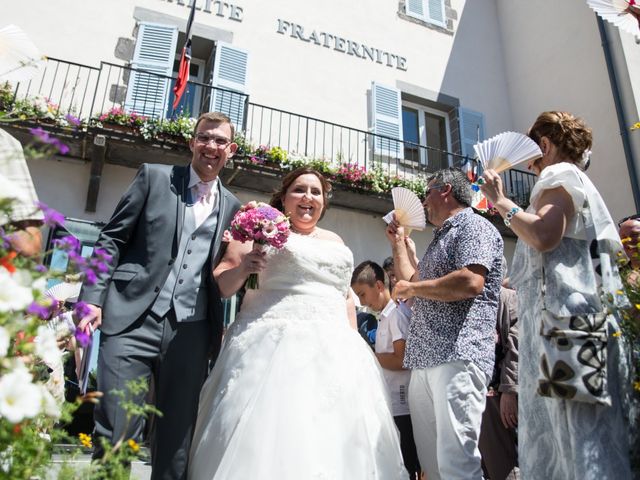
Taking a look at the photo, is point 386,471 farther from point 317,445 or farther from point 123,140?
point 123,140

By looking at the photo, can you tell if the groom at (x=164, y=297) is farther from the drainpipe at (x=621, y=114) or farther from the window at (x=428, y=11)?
the window at (x=428, y=11)

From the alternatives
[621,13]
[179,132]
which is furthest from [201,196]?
[179,132]

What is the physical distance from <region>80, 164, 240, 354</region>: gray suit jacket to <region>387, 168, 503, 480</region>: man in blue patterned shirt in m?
1.08

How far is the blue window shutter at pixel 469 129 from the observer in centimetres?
1094

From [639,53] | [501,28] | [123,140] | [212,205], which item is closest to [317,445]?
[212,205]

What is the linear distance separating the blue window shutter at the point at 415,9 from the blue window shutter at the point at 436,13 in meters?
0.17

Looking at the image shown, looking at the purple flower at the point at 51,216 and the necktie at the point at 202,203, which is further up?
the necktie at the point at 202,203

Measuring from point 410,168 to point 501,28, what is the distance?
5254 millimetres

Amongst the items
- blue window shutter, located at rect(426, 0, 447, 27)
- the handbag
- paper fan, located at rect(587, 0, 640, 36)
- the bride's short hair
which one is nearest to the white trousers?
the handbag

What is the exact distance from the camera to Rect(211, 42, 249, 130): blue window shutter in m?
8.62

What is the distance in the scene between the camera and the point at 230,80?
8.98m

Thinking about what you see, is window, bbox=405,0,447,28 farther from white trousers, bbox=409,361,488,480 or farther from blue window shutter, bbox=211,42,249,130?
white trousers, bbox=409,361,488,480

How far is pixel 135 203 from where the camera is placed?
2.52 metres

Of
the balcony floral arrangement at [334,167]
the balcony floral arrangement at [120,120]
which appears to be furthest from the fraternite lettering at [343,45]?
the balcony floral arrangement at [120,120]
